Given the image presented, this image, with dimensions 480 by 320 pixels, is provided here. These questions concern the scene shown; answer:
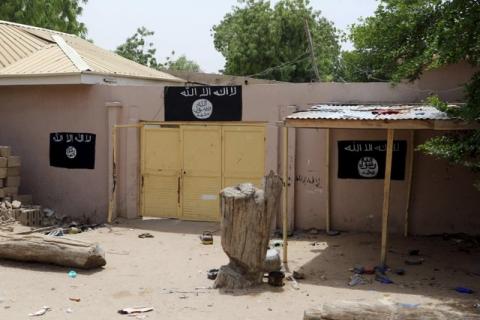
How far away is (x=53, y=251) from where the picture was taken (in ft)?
27.8

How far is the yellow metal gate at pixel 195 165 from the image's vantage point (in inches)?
463

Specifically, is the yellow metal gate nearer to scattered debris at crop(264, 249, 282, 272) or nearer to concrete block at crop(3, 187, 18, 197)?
concrete block at crop(3, 187, 18, 197)

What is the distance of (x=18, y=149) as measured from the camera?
1360 centimetres

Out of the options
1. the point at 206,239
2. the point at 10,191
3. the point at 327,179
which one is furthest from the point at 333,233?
the point at 10,191

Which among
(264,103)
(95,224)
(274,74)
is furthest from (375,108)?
(274,74)

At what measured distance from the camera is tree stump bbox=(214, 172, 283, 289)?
7555 millimetres

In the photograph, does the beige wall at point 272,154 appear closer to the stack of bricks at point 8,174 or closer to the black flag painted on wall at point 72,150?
the black flag painted on wall at point 72,150

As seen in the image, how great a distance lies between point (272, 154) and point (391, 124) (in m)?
3.63

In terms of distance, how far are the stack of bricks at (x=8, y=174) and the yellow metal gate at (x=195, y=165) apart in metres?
2.58

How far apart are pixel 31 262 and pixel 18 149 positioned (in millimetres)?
5340

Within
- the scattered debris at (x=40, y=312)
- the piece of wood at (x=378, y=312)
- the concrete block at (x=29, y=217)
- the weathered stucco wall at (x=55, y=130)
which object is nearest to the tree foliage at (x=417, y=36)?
the piece of wood at (x=378, y=312)

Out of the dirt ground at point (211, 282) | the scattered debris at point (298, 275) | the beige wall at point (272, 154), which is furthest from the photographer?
the beige wall at point (272, 154)

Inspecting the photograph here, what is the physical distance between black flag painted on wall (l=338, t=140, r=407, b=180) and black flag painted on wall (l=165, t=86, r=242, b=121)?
2.08 metres

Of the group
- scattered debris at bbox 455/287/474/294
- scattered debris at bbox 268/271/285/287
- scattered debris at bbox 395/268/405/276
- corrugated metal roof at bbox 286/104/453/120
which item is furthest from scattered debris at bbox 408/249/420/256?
scattered debris at bbox 268/271/285/287
